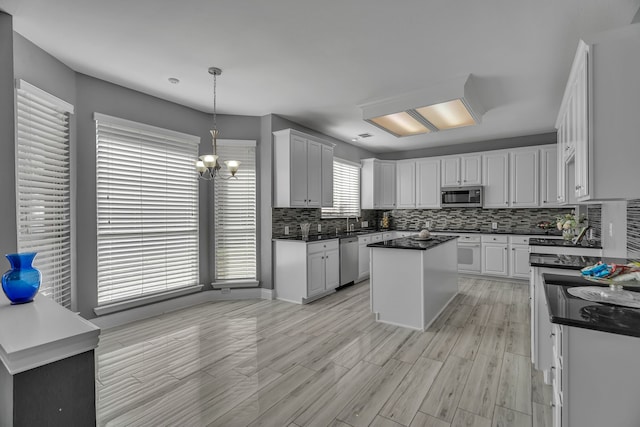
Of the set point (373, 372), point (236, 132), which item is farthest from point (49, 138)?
point (373, 372)

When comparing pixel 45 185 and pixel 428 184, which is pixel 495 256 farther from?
pixel 45 185

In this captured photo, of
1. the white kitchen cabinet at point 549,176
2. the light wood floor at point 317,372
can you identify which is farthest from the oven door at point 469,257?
the light wood floor at point 317,372

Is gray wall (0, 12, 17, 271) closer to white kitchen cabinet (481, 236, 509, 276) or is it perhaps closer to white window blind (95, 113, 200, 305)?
white window blind (95, 113, 200, 305)

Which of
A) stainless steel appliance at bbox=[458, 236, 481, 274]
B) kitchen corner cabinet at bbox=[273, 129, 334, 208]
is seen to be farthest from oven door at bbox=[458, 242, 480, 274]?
kitchen corner cabinet at bbox=[273, 129, 334, 208]

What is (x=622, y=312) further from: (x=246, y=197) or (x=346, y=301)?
(x=246, y=197)

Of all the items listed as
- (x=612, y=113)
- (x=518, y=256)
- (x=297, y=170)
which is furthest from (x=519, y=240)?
(x=612, y=113)

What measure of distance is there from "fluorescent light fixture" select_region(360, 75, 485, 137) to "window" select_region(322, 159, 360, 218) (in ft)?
6.49

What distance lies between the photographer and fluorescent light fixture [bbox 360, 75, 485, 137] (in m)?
3.56

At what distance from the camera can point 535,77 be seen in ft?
11.5

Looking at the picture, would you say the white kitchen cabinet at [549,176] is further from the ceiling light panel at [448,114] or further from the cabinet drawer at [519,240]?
the ceiling light panel at [448,114]

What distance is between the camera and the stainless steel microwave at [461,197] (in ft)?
20.6

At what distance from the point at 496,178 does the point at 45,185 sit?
6.99m

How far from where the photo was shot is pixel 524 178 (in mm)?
5918

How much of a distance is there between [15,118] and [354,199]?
18.1 ft
